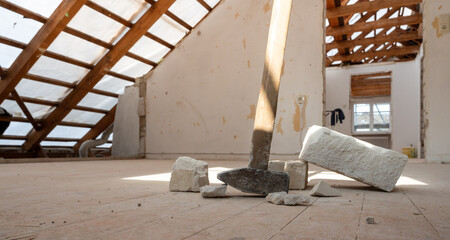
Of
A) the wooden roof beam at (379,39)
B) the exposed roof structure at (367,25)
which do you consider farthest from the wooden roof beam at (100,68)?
the wooden roof beam at (379,39)

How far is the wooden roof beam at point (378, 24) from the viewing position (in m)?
9.58

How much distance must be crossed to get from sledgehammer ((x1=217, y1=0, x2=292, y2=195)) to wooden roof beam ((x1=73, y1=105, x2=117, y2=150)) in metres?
9.06

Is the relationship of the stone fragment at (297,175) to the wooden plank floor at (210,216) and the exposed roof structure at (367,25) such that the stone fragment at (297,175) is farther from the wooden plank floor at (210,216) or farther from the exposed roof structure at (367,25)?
the exposed roof structure at (367,25)

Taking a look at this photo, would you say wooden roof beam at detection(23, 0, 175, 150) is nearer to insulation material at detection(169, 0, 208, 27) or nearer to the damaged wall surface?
insulation material at detection(169, 0, 208, 27)

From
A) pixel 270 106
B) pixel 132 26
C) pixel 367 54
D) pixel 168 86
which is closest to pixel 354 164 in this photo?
pixel 270 106

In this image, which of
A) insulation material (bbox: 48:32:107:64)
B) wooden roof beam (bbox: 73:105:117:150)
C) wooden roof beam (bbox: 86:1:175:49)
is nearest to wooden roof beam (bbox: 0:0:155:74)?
insulation material (bbox: 48:32:107:64)

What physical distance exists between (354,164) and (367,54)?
35.3 feet

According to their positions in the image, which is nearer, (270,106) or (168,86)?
(270,106)

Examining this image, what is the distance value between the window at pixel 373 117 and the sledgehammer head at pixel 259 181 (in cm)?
1300

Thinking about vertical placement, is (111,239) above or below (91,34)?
below

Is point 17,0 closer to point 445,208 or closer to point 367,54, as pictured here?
point 445,208

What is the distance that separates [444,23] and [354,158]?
216 inches

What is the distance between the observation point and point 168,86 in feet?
31.4

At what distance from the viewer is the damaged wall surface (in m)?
7.77
